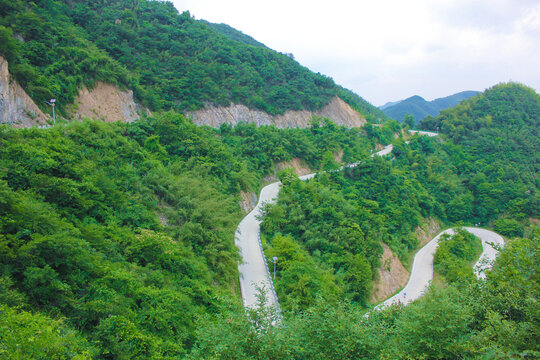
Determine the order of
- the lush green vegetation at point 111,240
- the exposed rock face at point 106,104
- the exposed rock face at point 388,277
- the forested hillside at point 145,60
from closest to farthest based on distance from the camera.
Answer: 1. the lush green vegetation at point 111,240
2. the forested hillside at point 145,60
3. the exposed rock face at point 388,277
4. the exposed rock face at point 106,104

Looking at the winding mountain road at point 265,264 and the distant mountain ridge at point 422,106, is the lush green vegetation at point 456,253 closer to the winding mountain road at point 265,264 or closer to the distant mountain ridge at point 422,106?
the winding mountain road at point 265,264

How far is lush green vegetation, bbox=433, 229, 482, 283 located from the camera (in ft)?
87.1

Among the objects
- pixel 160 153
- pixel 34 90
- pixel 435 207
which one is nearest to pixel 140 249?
pixel 160 153

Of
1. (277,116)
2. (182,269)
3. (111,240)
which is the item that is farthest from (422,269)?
(111,240)

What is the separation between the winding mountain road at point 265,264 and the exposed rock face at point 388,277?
49 centimetres

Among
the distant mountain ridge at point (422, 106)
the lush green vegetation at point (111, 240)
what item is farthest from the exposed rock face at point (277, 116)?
the distant mountain ridge at point (422, 106)

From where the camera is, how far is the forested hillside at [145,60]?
70.5 ft

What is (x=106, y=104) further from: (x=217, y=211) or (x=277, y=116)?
(x=277, y=116)

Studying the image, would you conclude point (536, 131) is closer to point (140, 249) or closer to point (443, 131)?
point (443, 131)

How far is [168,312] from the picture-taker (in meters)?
9.23

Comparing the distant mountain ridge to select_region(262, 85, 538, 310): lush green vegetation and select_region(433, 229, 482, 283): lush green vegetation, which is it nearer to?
select_region(262, 85, 538, 310): lush green vegetation

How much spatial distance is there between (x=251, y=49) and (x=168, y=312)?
4202 cm

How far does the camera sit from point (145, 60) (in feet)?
107

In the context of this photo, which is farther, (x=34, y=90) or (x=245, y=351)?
(x=34, y=90)
